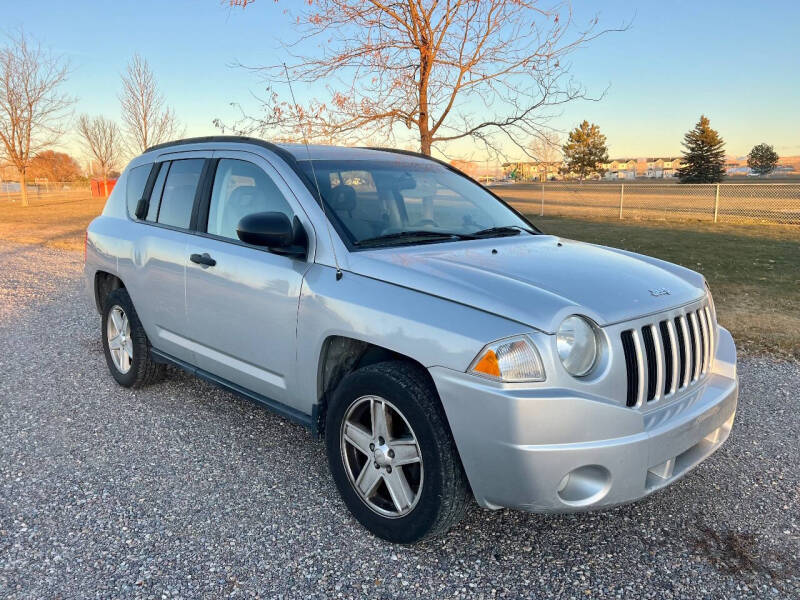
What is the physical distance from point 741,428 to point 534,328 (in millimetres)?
2598

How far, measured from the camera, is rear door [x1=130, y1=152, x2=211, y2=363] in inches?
161

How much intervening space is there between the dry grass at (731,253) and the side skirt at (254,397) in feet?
15.1

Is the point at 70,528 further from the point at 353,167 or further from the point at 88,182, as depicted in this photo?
the point at 88,182

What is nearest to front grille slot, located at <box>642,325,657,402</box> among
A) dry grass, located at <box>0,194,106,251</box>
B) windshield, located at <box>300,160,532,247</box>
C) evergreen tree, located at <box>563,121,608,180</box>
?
windshield, located at <box>300,160,532,247</box>

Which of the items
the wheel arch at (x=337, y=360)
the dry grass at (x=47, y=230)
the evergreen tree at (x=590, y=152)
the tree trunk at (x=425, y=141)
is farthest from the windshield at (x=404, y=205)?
the evergreen tree at (x=590, y=152)

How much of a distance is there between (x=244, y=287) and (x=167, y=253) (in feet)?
3.18

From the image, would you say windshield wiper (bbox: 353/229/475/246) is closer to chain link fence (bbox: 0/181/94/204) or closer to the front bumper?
the front bumper

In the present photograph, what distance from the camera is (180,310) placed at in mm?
4062

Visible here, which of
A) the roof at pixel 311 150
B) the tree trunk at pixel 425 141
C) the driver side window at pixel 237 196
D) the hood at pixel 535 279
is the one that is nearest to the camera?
the hood at pixel 535 279

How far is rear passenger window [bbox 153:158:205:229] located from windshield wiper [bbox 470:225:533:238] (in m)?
1.84

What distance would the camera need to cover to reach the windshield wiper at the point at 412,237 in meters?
3.24

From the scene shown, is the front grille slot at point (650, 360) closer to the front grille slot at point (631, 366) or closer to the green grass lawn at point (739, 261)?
the front grille slot at point (631, 366)

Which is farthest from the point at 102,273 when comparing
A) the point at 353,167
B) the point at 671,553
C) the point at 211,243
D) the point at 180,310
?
the point at 671,553

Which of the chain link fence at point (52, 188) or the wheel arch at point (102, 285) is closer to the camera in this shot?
the wheel arch at point (102, 285)
